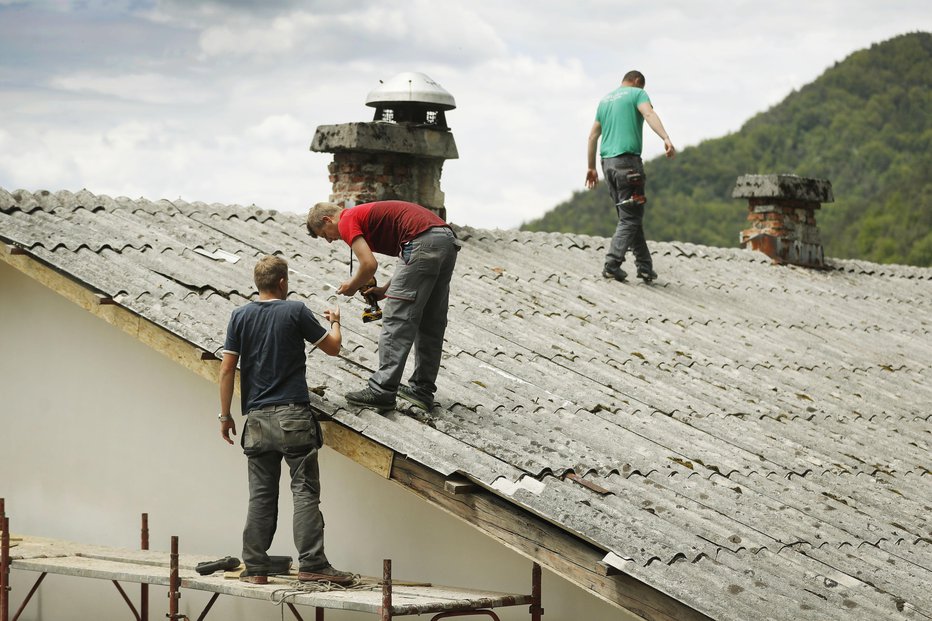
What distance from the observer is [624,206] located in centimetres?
1112

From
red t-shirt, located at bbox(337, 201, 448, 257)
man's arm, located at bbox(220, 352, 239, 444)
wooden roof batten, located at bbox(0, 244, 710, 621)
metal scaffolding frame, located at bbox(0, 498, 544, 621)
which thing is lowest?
metal scaffolding frame, located at bbox(0, 498, 544, 621)

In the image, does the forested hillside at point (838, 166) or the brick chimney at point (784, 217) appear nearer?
the brick chimney at point (784, 217)

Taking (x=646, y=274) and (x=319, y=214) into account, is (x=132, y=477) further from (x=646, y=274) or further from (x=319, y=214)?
(x=646, y=274)

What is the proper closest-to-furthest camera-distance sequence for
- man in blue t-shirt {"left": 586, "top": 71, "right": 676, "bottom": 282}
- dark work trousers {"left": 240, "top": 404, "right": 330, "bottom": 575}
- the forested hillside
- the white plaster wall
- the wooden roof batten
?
the wooden roof batten < dark work trousers {"left": 240, "top": 404, "right": 330, "bottom": 575} < the white plaster wall < man in blue t-shirt {"left": 586, "top": 71, "right": 676, "bottom": 282} < the forested hillside

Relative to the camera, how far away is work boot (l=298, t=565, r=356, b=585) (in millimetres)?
6020

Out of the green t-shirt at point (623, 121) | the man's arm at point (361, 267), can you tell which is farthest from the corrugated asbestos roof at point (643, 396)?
the green t-shirt at point (623, 121)

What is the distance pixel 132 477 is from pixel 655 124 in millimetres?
5152

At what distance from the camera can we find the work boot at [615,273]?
1136 centimetres

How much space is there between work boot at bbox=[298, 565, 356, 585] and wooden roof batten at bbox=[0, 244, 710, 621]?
20.3 inches

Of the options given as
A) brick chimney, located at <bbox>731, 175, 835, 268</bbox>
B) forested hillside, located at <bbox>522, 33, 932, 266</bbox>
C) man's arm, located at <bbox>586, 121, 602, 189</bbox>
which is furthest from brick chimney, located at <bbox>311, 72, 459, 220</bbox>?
forested hillside, located at <bbox>522, 33, 932, 266</bbox>

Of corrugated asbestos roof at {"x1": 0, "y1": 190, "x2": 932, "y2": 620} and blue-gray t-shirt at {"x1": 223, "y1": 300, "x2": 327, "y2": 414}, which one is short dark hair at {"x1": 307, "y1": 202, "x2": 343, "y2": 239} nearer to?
blue-gray t-shirt at {"x1": 223, "y1": 300, "x2": 327, "y2": 414}

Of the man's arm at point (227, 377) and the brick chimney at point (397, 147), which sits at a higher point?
the brick chimney at point (397, 147)

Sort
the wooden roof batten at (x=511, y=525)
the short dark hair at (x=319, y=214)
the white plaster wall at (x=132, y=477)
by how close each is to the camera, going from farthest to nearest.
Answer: the white plaster wall at (x=132, y=477)
the short dark hair at (x=319, y=214)
the wooden roof batten at (x=511, y=525)

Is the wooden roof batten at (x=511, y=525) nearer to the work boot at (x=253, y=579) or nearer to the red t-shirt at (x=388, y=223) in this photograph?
the work boot at (x=253, y=579)
